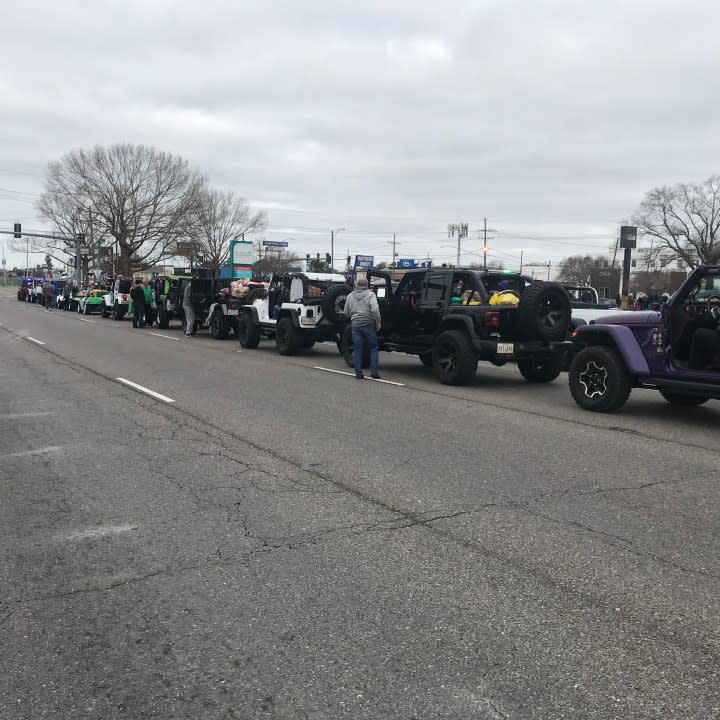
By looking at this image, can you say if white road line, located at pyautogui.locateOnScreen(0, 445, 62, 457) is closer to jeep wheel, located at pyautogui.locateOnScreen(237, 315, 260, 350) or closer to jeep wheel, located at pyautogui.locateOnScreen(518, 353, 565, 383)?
jeep wheel, located at pyautogui.locateOnScreen(518, 353, 565, 383)

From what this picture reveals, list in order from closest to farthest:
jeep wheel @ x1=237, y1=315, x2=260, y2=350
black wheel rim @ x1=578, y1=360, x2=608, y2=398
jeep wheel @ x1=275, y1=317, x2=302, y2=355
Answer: black wheel rim @ x1=578, y1=360, x2=608, y2=398 < jeep wheel @ x1=275, y1=317, x2=302, y2=355 < jeep wheel @ x1=237, y1=315, x2=260, y2=350

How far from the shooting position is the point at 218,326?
21859 mm

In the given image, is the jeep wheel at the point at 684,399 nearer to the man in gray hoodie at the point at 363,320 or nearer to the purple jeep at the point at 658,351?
the purple jeep at the point at 658,351

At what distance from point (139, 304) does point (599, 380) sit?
2076cm

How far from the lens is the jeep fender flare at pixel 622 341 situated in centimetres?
898

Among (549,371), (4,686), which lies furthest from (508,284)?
(4,686)

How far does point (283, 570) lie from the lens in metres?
4.07

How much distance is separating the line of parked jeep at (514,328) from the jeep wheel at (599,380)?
13 mm

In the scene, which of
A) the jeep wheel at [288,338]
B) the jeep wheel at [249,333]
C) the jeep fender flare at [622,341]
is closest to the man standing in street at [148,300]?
the jeep wheel at [249,333]

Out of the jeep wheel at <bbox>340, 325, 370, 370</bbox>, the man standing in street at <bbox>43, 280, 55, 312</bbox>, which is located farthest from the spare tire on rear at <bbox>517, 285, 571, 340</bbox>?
the man standing in street at <bbox>43, 280, 55, 312</bbox>

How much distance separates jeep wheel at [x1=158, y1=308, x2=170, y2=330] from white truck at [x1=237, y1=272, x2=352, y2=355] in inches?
350

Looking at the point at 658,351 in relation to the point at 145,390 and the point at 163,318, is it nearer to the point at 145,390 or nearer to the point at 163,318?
the point at 145,390

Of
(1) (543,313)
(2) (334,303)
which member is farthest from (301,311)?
(1) (543,313)

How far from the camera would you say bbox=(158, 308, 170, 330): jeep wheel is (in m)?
26.2
